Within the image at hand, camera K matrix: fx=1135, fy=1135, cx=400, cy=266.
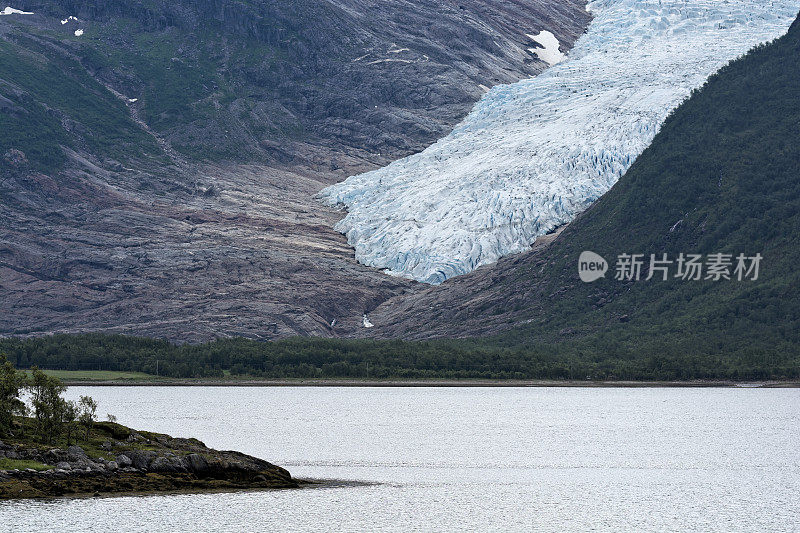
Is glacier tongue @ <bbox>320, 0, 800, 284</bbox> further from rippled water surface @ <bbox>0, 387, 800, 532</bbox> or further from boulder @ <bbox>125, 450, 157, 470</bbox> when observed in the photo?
boulder @ <bbox>125, 450, 157, 470</bbox>

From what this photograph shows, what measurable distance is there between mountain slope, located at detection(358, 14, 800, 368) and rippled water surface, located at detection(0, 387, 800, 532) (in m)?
9.00

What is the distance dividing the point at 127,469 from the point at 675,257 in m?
113

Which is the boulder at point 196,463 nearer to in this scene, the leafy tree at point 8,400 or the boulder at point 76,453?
the boulder at point 76,453

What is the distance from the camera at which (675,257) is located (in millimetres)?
154250

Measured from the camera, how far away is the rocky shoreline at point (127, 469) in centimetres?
4941

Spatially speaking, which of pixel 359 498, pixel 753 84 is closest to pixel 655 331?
pixel 753 84

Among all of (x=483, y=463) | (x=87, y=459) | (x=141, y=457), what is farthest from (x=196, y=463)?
(x=483, y=463)

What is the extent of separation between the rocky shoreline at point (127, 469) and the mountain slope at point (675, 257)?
86946 millimetres

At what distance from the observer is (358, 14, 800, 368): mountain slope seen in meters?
138

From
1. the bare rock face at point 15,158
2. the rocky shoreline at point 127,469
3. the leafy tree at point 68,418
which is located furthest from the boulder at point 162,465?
the bare rock face at point 15,158

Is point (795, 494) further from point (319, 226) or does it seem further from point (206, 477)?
point (319, 226)

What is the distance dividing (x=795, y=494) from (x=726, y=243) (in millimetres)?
95734

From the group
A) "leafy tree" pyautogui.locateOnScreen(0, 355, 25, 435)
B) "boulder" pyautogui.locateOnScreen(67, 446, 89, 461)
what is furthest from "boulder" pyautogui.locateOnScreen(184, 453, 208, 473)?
"leafy tree" pyautogui.locateOnScreen(0, 355, 25, 435)

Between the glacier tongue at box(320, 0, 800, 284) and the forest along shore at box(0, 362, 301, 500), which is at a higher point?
the glacier tongue at box(320, 0, 800, 284)
